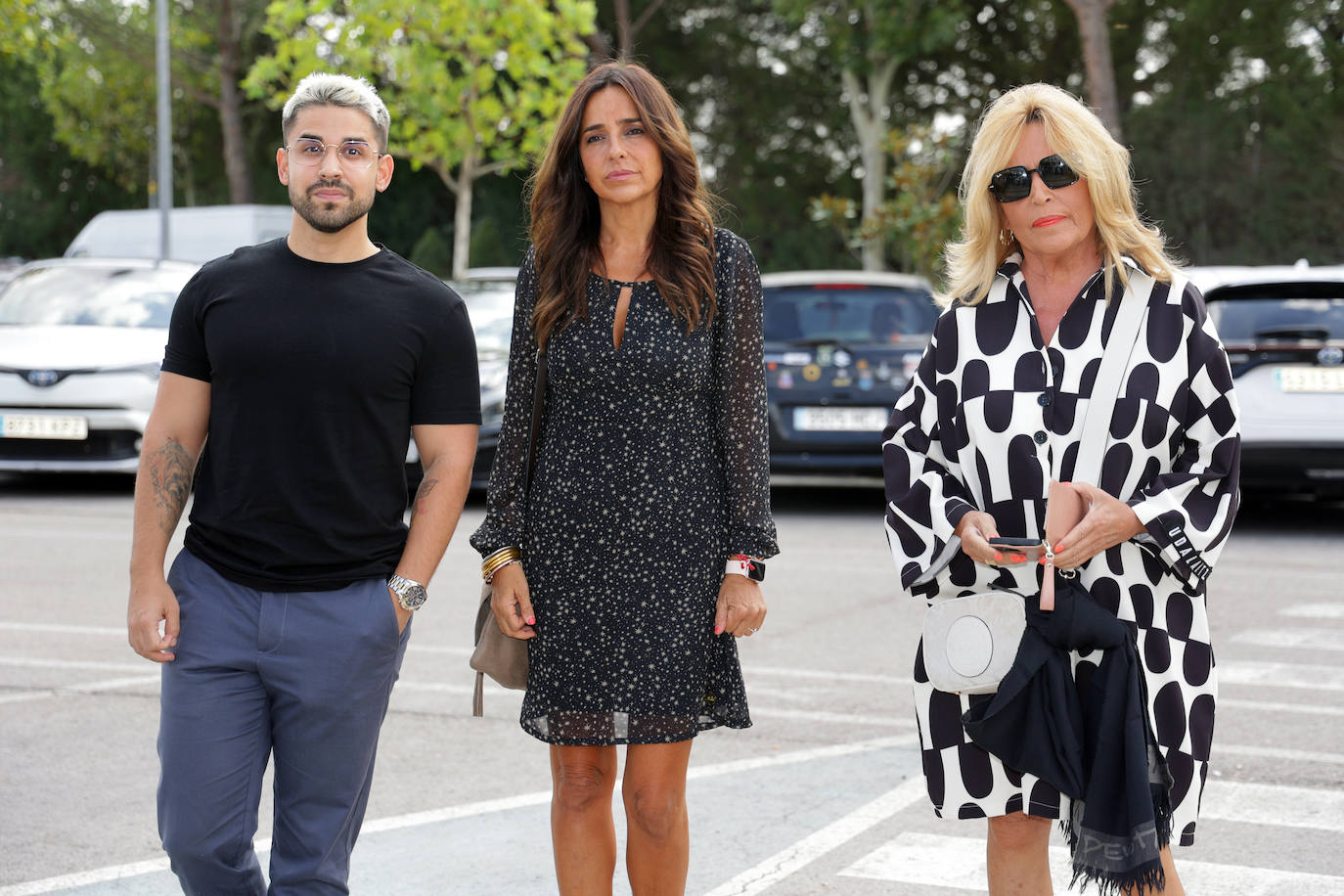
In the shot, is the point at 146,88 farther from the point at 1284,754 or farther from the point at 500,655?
the point at 500,655

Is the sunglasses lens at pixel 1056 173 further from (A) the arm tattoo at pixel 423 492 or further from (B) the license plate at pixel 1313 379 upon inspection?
(B) the license plate at pixel 1313 379

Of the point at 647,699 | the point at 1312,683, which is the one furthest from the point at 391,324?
the point at 1312,683

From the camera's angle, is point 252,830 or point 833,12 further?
point 833,12

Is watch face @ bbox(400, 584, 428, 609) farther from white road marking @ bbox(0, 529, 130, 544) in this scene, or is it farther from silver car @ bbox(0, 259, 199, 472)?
silver car @ bbox(0, 259, 199, 472)

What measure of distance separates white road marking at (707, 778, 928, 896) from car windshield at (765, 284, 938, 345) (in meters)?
6.37

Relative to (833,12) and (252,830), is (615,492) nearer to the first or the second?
(252,830)

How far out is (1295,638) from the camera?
708cm

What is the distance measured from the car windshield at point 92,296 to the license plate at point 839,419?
4.82 meters

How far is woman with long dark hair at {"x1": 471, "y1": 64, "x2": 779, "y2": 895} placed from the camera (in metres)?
3.13

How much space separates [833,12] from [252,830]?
98.9 feet

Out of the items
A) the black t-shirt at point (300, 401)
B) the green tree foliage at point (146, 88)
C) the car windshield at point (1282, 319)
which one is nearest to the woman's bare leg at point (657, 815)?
the black t-shirt at point (300, 401)

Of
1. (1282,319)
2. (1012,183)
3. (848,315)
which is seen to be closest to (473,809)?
(1012,183)

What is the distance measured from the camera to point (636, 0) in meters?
35.3

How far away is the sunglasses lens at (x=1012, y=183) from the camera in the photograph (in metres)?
3.06
